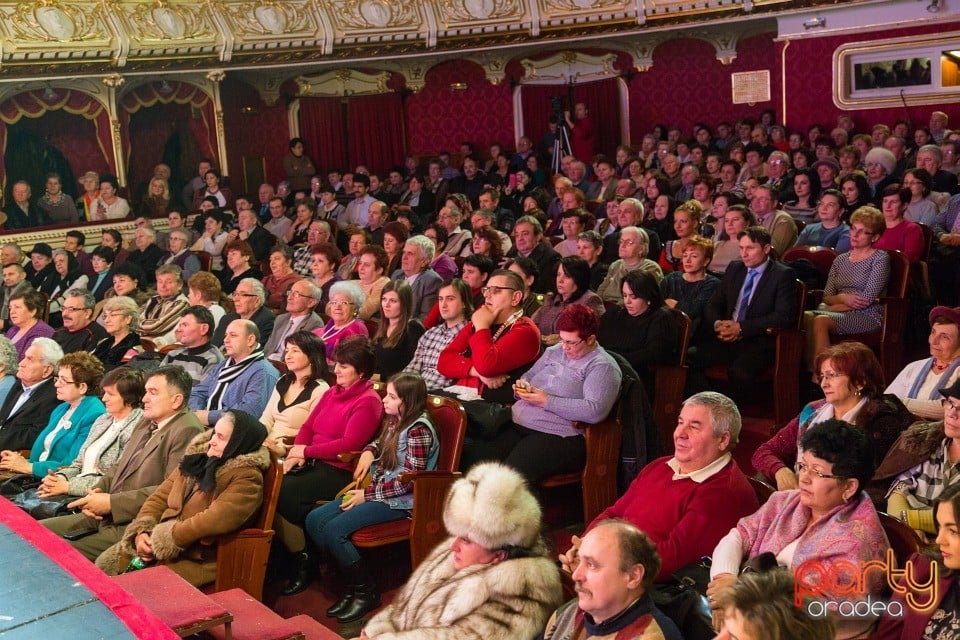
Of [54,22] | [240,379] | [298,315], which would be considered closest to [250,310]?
[298,315]

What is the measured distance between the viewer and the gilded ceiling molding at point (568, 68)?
1305 centimetres

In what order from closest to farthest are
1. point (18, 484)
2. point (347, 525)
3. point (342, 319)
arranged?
point (347, 525) < point (18, 484) < point (342, 319)

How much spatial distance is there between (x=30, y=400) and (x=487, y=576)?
3236 millimetres

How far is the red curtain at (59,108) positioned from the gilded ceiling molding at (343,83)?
269cm

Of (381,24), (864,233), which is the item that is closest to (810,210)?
(864,233)

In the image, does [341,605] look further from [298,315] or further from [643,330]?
[298,315]

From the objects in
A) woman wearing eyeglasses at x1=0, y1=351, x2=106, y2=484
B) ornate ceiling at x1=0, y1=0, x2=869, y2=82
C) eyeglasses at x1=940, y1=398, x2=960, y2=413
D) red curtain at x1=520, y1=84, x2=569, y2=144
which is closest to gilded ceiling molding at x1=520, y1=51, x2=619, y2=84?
red curtain at x1=520, y1=84, x2=569, y2=144

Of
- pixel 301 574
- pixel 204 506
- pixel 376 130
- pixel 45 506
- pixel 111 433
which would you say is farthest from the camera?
pixel 376 130

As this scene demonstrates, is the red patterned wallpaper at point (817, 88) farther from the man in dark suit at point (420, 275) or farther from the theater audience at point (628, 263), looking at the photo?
the man in dark suit at point (420, 275)

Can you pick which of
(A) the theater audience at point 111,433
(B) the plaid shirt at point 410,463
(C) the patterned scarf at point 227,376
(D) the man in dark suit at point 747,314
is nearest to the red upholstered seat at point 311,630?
(B) the plaid shirt at point 410,463

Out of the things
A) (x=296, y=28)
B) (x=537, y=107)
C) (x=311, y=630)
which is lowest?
(x=311, y=630)

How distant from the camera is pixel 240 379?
4.87 m

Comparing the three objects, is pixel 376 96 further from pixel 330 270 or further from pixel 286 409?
pixel 286 409

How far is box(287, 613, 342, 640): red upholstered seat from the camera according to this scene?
299cm
